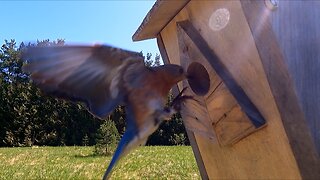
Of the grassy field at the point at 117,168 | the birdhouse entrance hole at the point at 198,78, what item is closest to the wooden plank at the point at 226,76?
the birdhouse entrance hole at the point at 198,78

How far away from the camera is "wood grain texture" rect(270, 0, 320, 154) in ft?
5.68

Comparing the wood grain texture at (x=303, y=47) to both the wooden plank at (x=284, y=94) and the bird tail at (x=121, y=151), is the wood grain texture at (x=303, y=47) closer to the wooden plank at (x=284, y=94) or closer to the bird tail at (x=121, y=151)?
the wooden plank at (x=284, y=94)

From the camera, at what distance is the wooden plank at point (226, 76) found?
1.82 m

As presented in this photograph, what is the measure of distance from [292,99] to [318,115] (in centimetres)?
18

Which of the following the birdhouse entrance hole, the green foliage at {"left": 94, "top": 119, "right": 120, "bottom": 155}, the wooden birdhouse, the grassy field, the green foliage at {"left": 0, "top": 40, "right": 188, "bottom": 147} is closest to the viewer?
the wooden birdhouse

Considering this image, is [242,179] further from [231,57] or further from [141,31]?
[141,31]

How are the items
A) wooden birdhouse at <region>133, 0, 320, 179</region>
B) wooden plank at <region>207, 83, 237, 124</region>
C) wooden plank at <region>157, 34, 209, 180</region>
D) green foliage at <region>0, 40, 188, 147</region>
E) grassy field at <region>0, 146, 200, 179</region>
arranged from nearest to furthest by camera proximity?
wooden birdhouse at <region>133, 0, 320, 179</region> < wooden plank at <region>207, 83, 237, 124</region> < wooden plank at <region>157, 34, 209, 180</region> < grassy field at <region>0, 146, 200, 179</region> < green foliage at <region>0, 40, 188, 147</region>

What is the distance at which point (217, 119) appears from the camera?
6.63ft

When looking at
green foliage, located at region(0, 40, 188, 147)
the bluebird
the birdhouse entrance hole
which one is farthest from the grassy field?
green foliage, located at region(0, 40, 188, 147)

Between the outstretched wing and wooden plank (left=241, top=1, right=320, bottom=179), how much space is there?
50 centimetres

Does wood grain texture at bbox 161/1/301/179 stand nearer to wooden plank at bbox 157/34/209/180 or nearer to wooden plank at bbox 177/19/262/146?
wooden plank at bbox 177/19/262/146

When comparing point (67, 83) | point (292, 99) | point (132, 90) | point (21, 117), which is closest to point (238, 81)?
point (292, 99)

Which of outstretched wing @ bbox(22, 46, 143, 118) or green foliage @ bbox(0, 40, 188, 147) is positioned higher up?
green foliage @ bbox(0, 40, 188, 147)

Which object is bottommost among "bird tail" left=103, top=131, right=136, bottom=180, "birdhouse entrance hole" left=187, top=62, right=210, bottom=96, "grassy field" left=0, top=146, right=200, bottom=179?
"grassy field" left=0, top=146, right=200, bottom=179
